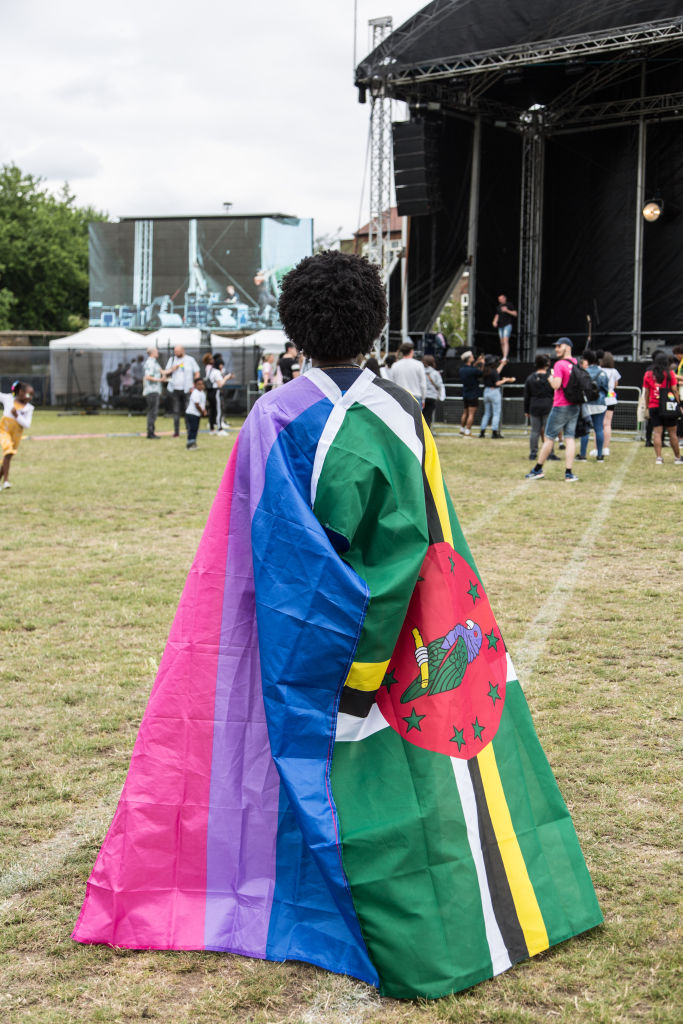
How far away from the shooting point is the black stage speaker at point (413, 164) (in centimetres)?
2194

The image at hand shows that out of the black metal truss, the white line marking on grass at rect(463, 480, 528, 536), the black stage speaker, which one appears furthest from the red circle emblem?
the black stage speaker

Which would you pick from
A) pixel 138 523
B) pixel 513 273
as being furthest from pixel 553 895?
pixel 513 273

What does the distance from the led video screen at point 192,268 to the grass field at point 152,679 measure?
92.4 feet

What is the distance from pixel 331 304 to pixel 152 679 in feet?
9.13

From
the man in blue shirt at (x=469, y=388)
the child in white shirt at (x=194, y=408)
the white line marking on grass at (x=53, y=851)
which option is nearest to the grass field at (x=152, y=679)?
the white line marking on grass at (x=53, y=851)

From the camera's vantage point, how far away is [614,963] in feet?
8.76

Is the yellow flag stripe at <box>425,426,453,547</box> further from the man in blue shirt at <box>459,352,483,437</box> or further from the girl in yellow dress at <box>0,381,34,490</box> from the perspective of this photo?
the man in blue shirt at <box>459,352,483,437</box>

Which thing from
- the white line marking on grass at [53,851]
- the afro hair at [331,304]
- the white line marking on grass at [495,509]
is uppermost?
the afro hair at [331,304]

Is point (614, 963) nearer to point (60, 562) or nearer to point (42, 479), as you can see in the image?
point (60, 562)

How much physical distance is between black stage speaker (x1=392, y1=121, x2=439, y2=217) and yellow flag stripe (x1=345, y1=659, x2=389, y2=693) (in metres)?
20.8

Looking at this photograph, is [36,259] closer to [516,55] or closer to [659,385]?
[516,55]

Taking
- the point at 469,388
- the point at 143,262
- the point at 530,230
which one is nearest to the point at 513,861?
the point at 469,388

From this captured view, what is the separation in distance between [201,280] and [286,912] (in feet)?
123

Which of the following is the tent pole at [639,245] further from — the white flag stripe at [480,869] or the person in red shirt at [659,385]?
the white flag stripe at [480,869]
